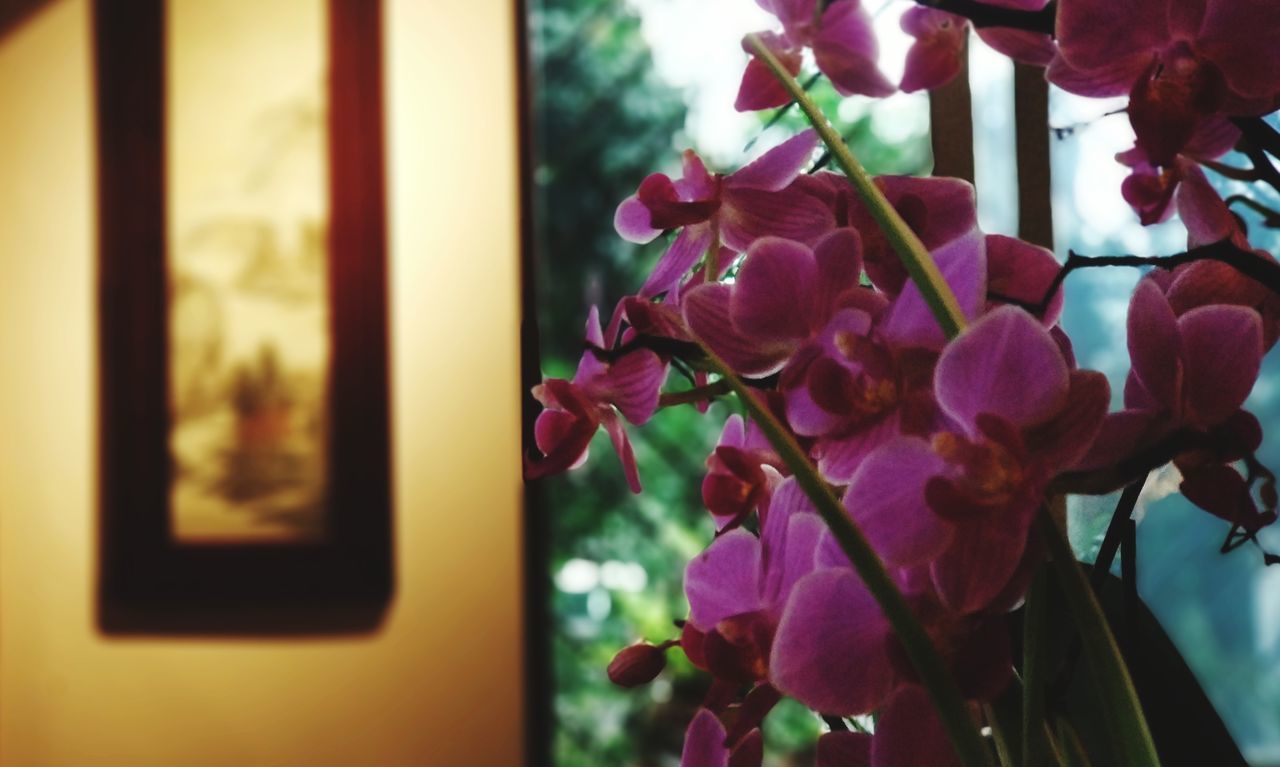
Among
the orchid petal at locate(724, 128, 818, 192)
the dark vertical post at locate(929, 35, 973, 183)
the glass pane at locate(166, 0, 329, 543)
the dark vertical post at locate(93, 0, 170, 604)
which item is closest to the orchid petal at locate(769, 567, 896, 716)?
the orchid petal at locate(724, 128, 818, 192)

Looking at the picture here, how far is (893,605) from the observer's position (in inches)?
7.8

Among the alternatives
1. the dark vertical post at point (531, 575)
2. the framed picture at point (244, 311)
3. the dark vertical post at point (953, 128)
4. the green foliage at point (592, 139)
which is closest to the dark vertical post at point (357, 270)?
the framed picture at point (244, 311)

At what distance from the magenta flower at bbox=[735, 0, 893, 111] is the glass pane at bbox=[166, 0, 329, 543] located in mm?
1246

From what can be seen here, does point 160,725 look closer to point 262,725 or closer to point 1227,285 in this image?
point 262,725

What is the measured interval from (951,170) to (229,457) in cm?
130

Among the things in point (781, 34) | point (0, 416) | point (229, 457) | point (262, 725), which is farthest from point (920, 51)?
point (0, 416)

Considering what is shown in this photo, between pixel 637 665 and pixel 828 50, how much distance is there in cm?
19

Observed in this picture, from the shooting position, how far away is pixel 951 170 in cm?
42

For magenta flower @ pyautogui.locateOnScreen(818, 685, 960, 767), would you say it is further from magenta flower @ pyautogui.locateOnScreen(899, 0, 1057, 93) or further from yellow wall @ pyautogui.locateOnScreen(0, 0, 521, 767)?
yellow wall @ pyautogui.locateOnScreen(0, 0, 521, 767)

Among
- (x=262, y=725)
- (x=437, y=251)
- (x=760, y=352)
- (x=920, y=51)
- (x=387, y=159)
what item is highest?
(x=387, y=159)

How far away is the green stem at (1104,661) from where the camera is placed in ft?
0.67

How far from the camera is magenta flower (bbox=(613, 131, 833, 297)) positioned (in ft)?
0.85

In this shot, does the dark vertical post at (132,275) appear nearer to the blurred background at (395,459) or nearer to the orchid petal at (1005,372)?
the blurred background at (395,459)

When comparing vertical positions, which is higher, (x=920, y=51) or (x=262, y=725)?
(x=920, y=51)
